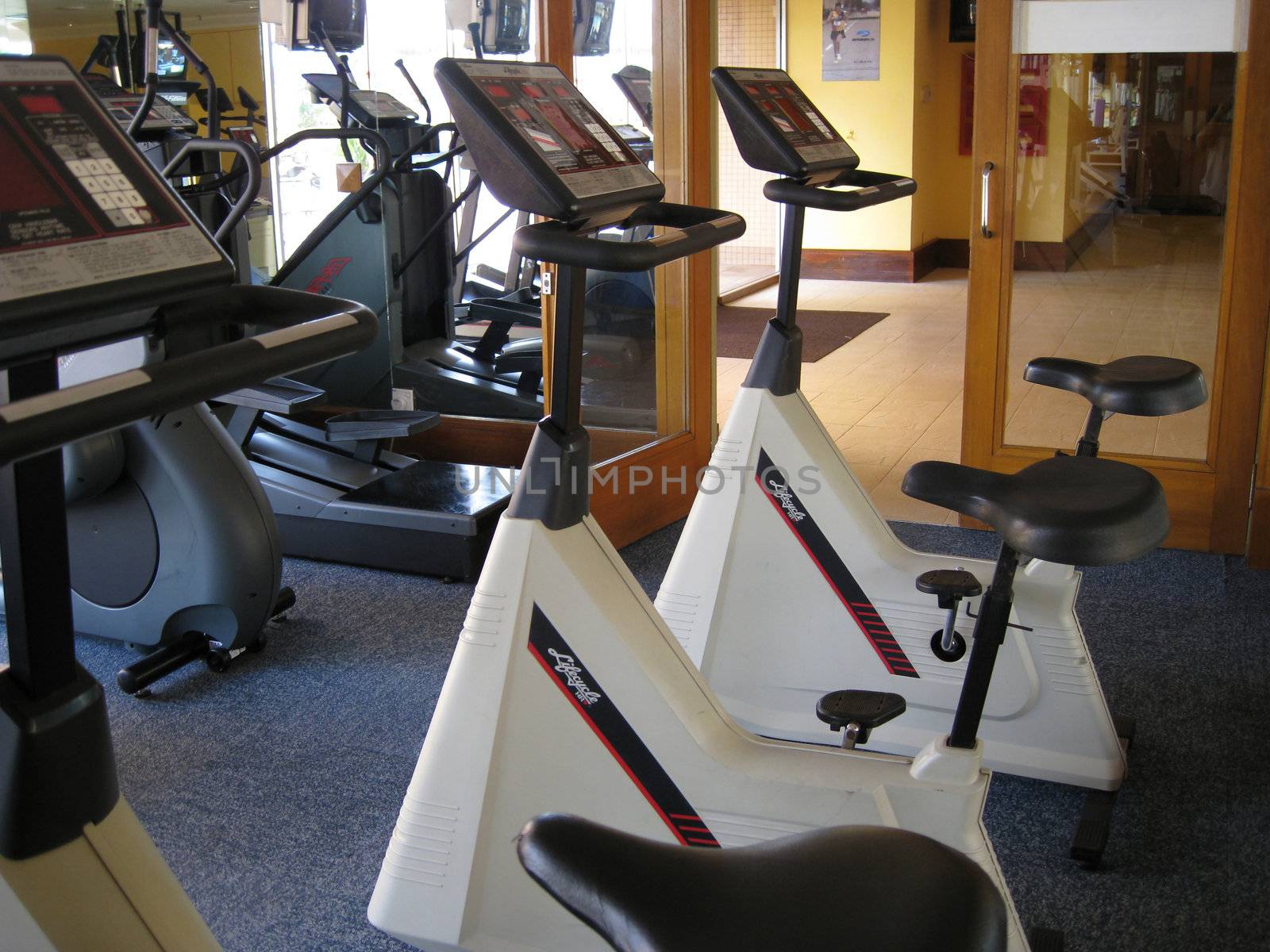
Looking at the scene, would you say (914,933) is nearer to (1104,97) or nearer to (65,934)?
(65,934)

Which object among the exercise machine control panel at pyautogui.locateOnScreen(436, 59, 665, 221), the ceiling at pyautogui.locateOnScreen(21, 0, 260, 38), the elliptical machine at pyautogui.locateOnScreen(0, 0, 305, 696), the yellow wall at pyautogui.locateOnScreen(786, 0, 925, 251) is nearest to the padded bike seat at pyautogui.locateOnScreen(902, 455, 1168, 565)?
the exercise machine control panel at pyautogui.locateOnScreen(436, 59, 665, 221)

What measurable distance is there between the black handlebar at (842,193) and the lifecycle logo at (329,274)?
7.91 ft

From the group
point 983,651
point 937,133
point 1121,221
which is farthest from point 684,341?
point 937,133

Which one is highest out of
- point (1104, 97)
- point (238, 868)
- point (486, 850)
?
point (1104, 97)

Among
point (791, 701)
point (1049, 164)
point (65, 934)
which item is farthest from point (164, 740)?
point (1049, 164)

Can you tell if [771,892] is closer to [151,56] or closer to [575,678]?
[575,678]

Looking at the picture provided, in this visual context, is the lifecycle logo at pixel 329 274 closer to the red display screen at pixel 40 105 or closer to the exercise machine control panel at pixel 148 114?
the exercise machine control panel at pixel 148 114

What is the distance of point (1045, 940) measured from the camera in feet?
6.31

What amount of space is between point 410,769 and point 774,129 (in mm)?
1494

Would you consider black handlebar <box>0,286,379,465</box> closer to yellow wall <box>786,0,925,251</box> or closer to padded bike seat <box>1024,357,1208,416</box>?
padded bike seat <box>1024,357,1208,416</box>

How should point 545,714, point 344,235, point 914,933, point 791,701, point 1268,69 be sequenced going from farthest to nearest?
point 344,235 < point 1268,69 < point 791,701 < point 545,714 < point 914,933

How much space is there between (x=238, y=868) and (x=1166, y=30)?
3.32 metres

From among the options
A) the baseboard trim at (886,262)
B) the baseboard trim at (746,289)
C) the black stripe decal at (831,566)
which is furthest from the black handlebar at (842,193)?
the baseboard trim at (886,262)

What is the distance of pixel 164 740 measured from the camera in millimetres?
2691
